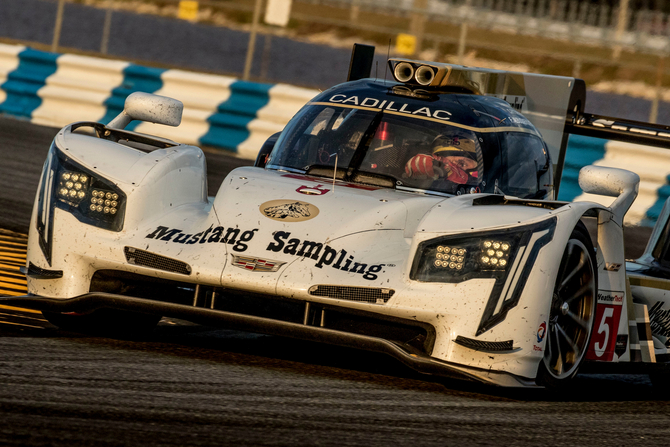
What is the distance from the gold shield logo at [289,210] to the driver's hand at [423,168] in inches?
36.8

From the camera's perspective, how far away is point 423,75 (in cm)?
674

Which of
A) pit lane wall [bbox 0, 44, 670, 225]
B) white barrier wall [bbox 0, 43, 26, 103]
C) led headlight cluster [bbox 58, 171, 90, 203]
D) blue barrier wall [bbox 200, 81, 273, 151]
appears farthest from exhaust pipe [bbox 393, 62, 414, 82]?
white barrier wall [bbox 0, 43, 26, 103]

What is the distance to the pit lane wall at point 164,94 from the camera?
1352 centimetres

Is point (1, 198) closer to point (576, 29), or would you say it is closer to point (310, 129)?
point (310, 129)

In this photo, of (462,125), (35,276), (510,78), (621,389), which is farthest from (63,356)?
(510,78)

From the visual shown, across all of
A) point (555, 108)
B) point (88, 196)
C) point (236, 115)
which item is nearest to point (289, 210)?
point (88, 196)

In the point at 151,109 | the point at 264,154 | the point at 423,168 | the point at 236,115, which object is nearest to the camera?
the point at 423,168

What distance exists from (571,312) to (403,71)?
2.11 meters

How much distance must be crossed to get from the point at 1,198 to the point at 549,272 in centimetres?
605

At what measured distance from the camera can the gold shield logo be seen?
522 centimetres

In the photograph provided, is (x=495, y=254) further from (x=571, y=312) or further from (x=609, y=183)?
(x=609, y=183)

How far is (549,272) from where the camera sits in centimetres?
488

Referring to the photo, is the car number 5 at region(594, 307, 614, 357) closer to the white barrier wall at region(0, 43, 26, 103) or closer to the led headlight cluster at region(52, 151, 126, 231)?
the led headlight cluster at region(52, 151, 126, 231)

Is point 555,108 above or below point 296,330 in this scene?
above
